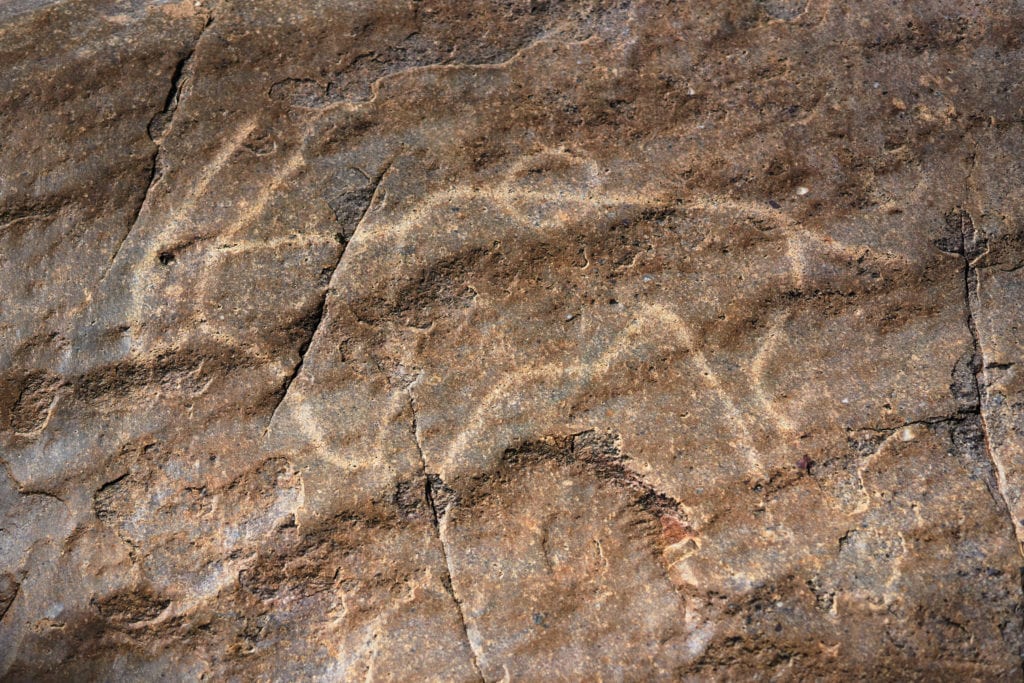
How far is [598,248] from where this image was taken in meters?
1.56

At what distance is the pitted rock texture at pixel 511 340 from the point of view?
1.49m

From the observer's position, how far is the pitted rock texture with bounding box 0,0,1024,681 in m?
1.49

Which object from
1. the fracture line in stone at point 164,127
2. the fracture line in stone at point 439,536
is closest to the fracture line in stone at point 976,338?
the fracture line in stone at point 439,536

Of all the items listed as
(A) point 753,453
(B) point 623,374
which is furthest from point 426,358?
(A) point 753,453

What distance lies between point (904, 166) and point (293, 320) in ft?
4.52

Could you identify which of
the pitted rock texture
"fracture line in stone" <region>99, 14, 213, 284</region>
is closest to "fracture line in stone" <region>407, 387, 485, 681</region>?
the pitted rock texture

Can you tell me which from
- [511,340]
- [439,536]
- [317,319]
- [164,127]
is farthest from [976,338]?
[164,127]

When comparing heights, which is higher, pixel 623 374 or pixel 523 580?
pixel 623 374

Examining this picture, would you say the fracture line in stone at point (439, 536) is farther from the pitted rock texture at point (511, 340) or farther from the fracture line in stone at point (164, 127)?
the fracture line in stone at point (164, 127)

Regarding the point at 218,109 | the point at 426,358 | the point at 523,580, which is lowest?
the point at 523,580

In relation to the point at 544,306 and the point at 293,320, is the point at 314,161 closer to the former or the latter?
the point at 293,320

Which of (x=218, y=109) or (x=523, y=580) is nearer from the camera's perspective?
(x=523, y=580)

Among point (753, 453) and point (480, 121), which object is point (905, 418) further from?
point (480, 121)

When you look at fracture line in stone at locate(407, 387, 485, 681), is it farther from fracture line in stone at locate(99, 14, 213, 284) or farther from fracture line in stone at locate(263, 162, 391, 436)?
fracture line in stone at locate(99, 14, 213, 284)
